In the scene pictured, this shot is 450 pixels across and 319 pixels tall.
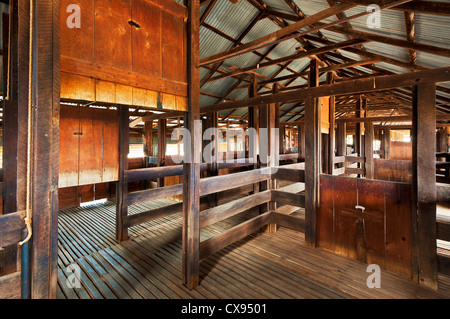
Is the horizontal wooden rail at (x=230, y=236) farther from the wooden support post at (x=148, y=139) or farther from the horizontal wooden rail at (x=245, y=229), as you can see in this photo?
the wooden support post at (x=148, y=139)

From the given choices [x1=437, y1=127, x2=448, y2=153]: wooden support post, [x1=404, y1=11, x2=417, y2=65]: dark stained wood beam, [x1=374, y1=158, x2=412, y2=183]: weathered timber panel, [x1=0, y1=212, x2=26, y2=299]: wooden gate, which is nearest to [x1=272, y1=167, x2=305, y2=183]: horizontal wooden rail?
[x1=404, y1=11, x2=417, y2=65]: dark stained wood beam

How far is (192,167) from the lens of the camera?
2922mm

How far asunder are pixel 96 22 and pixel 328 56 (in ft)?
24.7

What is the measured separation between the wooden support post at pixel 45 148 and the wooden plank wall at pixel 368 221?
4.08 m

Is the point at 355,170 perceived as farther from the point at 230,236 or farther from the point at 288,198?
the point at 230,236

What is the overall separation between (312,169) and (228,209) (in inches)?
72.5

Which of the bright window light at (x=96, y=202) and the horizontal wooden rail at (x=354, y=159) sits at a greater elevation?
the horizontal wooden rail at (x=354, y=159)

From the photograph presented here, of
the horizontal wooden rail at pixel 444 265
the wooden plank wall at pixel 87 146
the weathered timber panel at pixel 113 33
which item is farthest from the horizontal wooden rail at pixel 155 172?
the horizontal wooden rail at pixel 444 265

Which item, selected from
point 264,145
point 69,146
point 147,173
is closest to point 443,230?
point 264,145

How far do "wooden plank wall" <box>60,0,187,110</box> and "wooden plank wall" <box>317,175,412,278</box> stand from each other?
127 inches

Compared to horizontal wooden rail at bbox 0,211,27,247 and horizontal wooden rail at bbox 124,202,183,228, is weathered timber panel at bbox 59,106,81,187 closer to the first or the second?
horizontal wooden rail at bbox 124,202,183,228

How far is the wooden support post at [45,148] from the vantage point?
1.49 m
